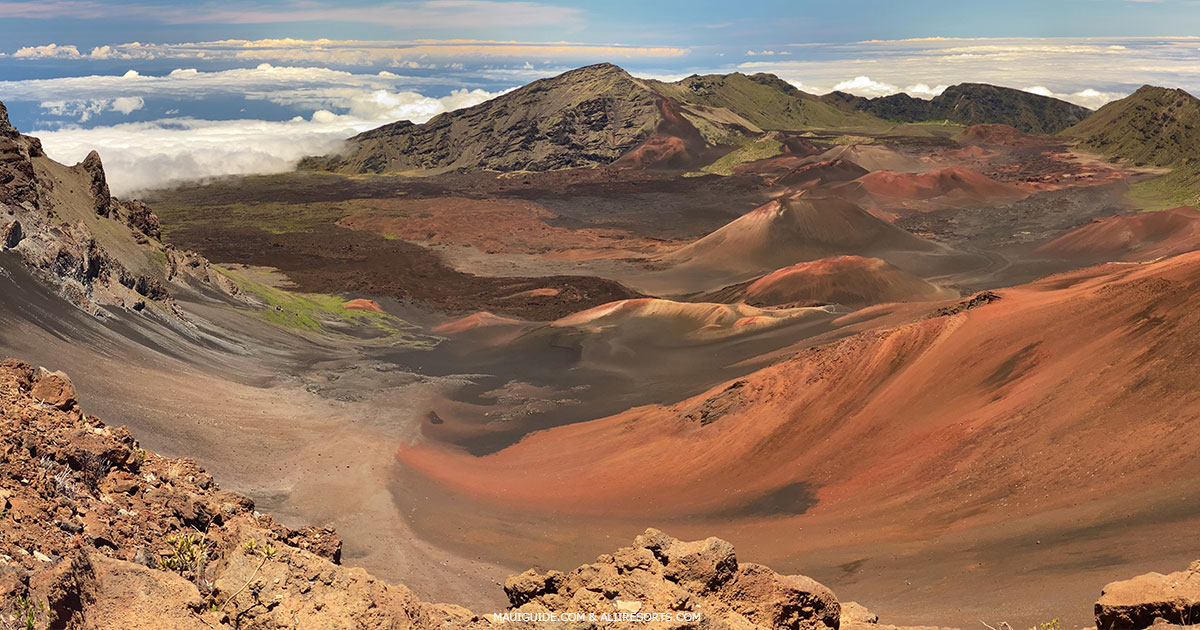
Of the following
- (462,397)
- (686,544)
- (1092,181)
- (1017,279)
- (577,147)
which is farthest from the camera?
(577,147)

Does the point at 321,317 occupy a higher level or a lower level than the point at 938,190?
lower

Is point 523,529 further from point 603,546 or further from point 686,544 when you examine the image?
point 686,544

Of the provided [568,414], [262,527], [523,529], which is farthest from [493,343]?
[262,527]

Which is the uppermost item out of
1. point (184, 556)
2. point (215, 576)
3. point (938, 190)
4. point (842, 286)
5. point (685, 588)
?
point (938, 190)

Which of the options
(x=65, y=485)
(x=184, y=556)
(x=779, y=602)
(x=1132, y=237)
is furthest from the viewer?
(x=1132, y=237)

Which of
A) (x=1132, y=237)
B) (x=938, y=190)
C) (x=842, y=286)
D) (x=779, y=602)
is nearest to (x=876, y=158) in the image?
(x=938, y=190)

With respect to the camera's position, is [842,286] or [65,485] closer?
[65,485]

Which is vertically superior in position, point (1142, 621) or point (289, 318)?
point (1142, 621)

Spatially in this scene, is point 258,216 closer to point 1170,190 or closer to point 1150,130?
point 1170,190
